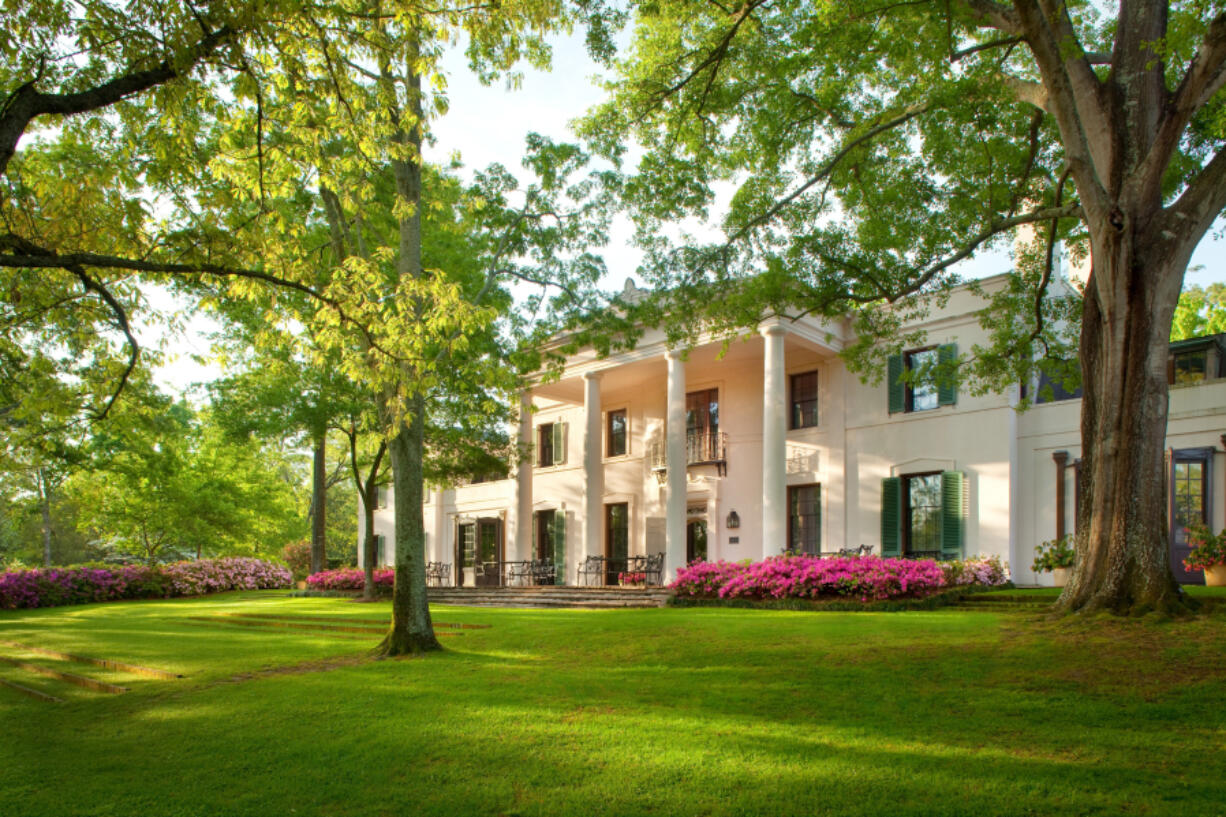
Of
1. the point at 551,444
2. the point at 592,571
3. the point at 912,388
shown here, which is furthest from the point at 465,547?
the point at 912,388

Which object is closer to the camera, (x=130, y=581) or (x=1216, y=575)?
(x=1216, y=575)

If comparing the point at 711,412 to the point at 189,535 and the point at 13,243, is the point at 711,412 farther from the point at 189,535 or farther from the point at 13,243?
the point at 189,535

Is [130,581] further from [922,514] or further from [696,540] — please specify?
[922,514]

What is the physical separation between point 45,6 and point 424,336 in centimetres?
372

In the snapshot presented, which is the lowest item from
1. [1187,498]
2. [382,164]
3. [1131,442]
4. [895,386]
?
[1187,498]

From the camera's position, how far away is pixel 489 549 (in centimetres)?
2794

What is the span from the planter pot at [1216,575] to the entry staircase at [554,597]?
8909 millimetres

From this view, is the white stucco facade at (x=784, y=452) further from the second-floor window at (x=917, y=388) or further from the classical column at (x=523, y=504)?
the second-floor window at (x=917, y=388)

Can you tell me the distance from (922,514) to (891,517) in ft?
2.12

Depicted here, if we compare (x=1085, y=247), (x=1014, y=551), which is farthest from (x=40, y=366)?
(x=1014, y=551)

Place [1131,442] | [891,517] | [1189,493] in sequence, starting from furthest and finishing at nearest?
[891,517]
[1189,493]
[1131,442]

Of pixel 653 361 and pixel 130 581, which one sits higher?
pixel 653 361

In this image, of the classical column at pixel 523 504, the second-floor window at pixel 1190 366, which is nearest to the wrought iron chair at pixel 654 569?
the classical column at pixel 523 504

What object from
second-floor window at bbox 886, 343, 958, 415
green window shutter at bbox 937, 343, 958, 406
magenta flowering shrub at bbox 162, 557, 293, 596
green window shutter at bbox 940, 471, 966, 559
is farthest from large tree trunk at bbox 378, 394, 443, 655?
magenta flowering shrub at bbox 162, 557, 293, 596
